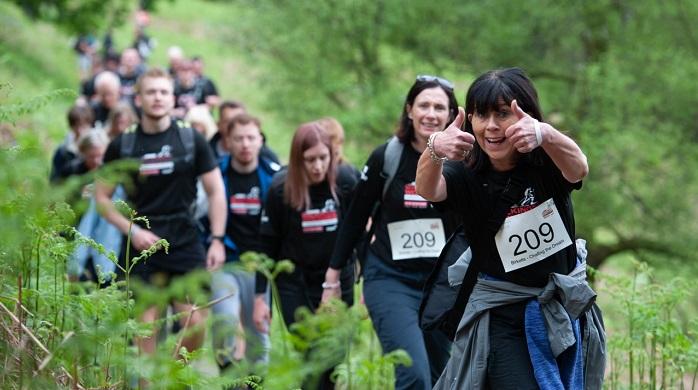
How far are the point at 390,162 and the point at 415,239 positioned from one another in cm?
46

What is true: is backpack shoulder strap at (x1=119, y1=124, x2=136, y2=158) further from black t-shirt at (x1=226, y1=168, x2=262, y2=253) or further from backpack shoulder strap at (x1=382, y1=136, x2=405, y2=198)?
backpack shoulder strap at (x1=382, y1=136, x2=405, y2=198)

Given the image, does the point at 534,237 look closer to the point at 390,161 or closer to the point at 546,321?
the point at 546,321

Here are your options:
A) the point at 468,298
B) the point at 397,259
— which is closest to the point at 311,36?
the point at 397,259

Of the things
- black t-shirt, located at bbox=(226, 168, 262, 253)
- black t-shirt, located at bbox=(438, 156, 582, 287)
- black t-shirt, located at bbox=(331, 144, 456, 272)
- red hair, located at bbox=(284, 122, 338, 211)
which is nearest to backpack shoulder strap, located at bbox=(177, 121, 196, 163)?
red hair, located at bbox=(284, 122, 338, 211)

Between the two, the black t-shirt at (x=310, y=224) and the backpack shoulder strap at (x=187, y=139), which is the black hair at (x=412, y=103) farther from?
the backpack shoulder strap at (x=187, y=139)

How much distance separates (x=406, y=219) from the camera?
6.56 m

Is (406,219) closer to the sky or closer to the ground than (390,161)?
closer to the ground

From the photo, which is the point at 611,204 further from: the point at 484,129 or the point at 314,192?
the point at 484,129

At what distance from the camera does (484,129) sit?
4.55 meters

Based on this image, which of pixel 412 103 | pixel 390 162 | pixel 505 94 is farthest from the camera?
pixel 412 103

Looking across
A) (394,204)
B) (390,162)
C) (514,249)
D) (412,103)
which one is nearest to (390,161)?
(390,162)

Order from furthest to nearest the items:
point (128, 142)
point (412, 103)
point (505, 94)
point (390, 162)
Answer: point (128, 142), point (412, 103), point (390, 162), point (505, 94)

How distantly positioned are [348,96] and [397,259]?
11.8m

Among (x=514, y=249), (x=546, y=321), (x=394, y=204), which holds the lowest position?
(x=546, y=321)
